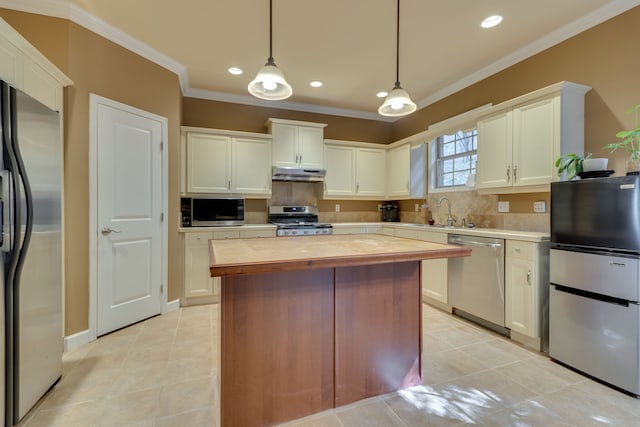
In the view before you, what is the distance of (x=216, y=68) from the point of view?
11.2 ft

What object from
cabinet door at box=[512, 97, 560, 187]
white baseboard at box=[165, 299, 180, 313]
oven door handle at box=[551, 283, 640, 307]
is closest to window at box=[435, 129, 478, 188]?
cabinet door at box=[512, 97, 560, 187]

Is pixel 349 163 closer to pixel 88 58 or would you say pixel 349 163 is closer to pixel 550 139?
pixel 550 139

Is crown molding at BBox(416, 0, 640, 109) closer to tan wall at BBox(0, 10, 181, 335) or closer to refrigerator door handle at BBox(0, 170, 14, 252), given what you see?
tan wall at BBox(0, 10, 181, 335)

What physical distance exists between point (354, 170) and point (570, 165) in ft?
9.18

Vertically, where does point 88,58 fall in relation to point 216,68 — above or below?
below

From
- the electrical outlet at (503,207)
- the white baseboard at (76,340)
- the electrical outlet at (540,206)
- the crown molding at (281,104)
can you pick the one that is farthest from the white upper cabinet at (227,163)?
the electrical outlet at (540,206)

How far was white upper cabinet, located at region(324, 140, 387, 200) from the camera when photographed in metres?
4.55

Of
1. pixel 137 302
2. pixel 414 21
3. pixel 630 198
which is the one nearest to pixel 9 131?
pixel 137 302

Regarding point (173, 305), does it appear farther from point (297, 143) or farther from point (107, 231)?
point (297, 143)

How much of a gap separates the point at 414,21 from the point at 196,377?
10.8 feet

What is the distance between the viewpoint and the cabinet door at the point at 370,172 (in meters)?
4.71

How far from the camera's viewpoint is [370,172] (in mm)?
4773

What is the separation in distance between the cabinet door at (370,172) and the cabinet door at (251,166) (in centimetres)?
147

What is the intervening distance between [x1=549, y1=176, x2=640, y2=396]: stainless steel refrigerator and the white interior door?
3643mm
